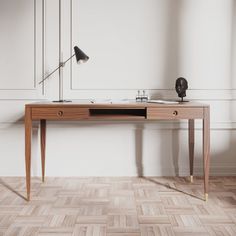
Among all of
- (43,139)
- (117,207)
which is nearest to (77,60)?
(43,139)

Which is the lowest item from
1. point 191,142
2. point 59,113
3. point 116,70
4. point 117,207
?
point 117,207

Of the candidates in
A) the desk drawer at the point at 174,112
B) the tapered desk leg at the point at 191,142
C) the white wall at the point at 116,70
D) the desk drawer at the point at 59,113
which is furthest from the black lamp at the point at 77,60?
the tapered desk leg at the point at 191,142

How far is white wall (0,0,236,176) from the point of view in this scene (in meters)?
2.96

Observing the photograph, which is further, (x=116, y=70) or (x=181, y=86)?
(x=116, y=70)

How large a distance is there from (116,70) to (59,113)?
2.41 ft

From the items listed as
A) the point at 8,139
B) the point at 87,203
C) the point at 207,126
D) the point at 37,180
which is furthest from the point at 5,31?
the point at 207,126

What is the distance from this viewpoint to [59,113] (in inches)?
96.1

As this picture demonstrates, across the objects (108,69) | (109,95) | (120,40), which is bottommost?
(109,95)

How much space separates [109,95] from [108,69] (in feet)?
0.67

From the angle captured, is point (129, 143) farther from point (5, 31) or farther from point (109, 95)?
point (5, 31)

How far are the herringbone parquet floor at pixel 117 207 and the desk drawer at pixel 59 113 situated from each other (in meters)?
0.52

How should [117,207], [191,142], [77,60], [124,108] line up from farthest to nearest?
[191,142] → [77,60] → [124,108] → [117,207]

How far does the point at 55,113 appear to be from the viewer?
2436 mm

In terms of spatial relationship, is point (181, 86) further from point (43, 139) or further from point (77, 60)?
point (43, 139)
